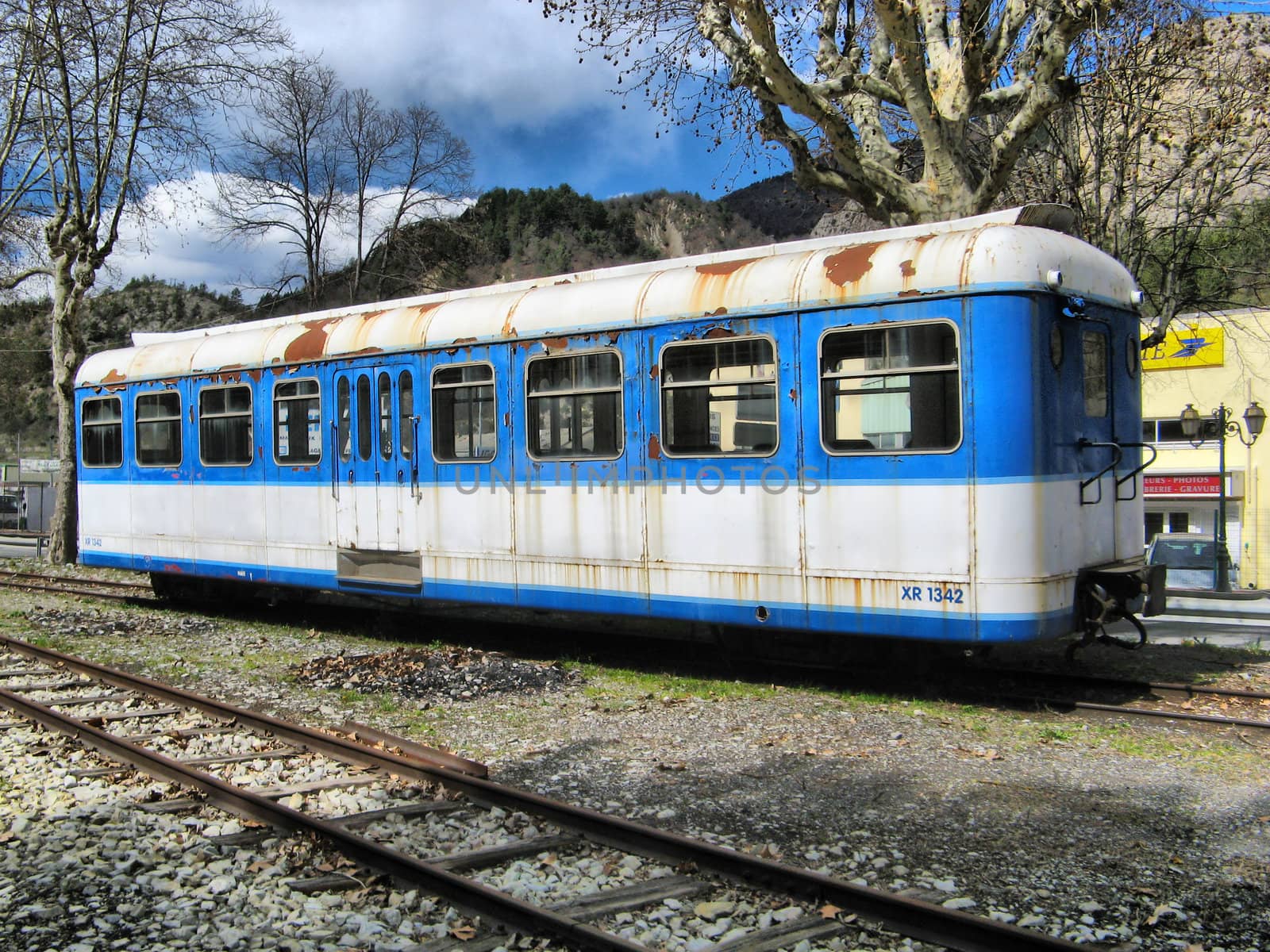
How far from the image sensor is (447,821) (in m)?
5.53

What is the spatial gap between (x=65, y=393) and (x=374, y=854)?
19679 mm

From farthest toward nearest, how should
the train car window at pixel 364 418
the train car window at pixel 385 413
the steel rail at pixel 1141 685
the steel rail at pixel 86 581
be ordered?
the steel rail at pixel 86 581 → the train car window at pixel 364 418 → the train car window at pixel 385 413 → the steel rail at pixel 1141 685

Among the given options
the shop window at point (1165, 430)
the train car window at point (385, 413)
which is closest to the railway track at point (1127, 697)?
the train car window at point (385, 413)

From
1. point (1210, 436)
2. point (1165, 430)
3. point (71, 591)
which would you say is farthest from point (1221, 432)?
point (71, 591)

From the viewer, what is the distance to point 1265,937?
4.01 m

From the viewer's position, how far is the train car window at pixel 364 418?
A: 10.9 meters

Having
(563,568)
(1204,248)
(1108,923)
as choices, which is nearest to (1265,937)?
(1108,923)

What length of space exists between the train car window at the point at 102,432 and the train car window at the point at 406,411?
5.39 m

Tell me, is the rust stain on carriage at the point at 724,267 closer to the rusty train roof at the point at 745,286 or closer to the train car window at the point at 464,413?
the rusty train roof at the point at 745,286

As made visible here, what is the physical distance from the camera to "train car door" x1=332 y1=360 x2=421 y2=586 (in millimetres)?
10516

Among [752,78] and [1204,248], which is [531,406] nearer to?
[752,78]

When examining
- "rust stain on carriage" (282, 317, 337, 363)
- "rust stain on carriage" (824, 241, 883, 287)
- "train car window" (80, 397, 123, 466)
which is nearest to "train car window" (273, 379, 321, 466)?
"rust stain on carriage" (282, 317, 337, 363)

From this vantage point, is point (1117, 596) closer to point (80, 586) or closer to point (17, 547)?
point (80, 586)

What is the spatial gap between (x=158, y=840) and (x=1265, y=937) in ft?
15.5
